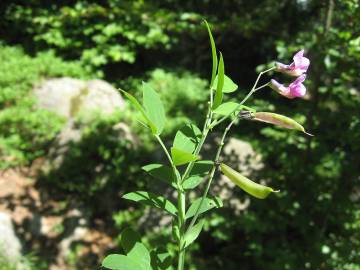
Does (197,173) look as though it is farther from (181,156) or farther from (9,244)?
(9,244)

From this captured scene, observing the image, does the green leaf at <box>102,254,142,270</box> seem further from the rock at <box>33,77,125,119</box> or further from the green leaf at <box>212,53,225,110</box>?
the rock at <box>33,77,125,119</box>

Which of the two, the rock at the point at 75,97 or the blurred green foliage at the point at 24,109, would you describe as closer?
the blurred green foliage at the point at 24,109

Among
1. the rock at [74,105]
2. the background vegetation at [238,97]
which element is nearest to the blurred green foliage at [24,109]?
the background vegetation at [238,97]

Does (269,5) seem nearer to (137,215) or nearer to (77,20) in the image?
(77,20)

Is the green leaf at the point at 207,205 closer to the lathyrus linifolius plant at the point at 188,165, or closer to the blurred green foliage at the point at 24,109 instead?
the lathyrus linifolius plant at the point at 188,165

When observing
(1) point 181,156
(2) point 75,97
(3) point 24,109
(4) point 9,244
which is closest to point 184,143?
(1) point 181,156

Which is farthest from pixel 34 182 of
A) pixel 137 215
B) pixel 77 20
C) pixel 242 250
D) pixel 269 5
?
pixel 269 5

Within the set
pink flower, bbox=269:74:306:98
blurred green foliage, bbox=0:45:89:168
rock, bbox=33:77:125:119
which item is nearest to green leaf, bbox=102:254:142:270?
pink flower, bbox=269:74:306:98

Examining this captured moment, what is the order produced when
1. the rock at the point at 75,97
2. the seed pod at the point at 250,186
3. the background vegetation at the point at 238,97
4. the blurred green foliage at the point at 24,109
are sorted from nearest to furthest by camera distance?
the seed pod at the point at 250,186
the background vegetation at the point at 238,97
the blurred green foliage at the point at 24,109
the rock at the point at 75,97
